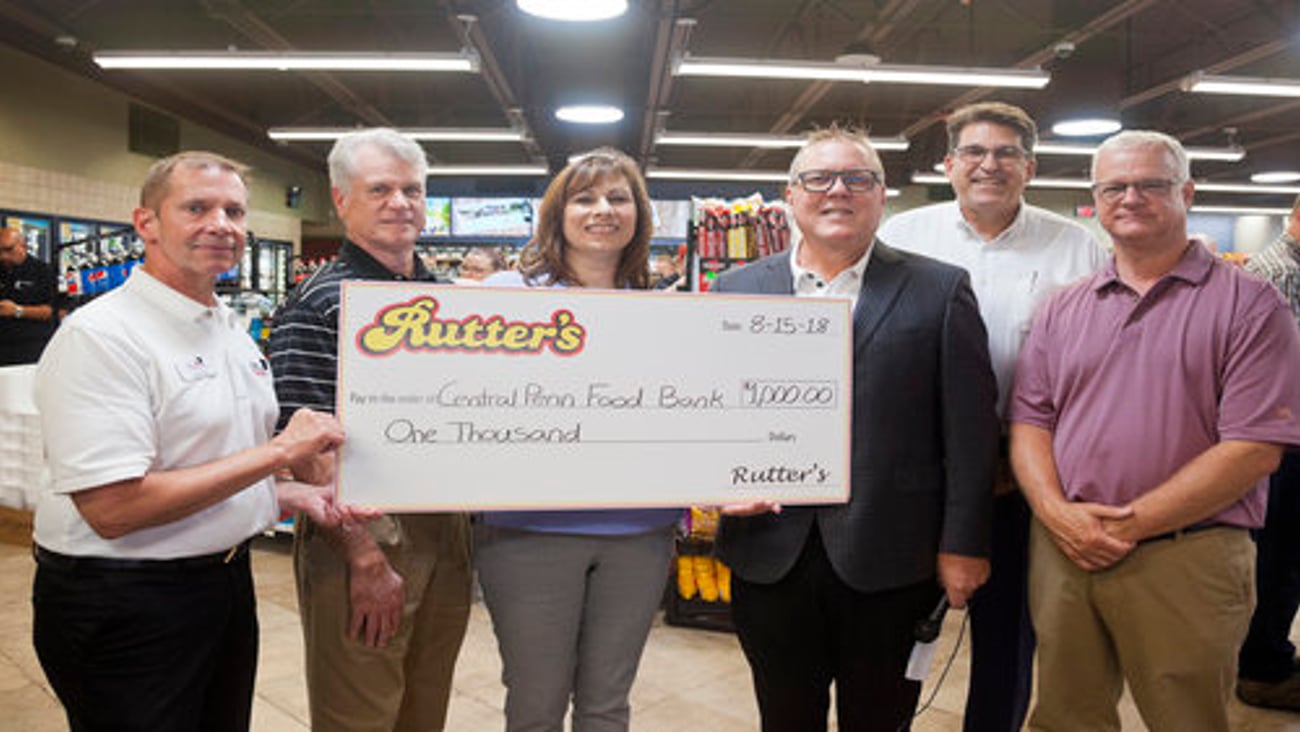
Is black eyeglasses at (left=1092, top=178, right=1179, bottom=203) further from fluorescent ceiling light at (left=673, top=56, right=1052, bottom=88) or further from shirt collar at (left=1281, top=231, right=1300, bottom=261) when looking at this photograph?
fluorescent ceiling light at (left=673, top=56, right=1052, bottom=88)

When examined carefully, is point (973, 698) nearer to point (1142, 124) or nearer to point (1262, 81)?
point (1262, 81)

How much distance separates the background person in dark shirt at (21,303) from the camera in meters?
6.84

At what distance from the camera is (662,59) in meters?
9.50

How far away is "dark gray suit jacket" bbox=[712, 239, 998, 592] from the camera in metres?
1.90

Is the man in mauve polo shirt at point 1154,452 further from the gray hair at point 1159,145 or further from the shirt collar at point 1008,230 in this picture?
the shirt collar at point 1008,230

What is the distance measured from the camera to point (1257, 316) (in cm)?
196

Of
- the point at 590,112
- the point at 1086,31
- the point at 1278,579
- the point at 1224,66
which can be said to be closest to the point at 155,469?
the point at 1278,579

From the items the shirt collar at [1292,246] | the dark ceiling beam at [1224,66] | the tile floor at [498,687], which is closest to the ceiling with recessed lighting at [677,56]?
the dark ceiling beam at [1224,66]

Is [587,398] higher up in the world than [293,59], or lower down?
lower down

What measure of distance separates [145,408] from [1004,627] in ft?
7.00

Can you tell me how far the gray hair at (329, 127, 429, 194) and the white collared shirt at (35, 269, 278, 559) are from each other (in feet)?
1.27

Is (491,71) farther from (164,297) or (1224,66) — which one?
(164,297)

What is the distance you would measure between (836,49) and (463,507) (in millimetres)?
11133

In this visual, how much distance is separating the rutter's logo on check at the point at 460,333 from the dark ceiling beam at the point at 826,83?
25.9 ft
